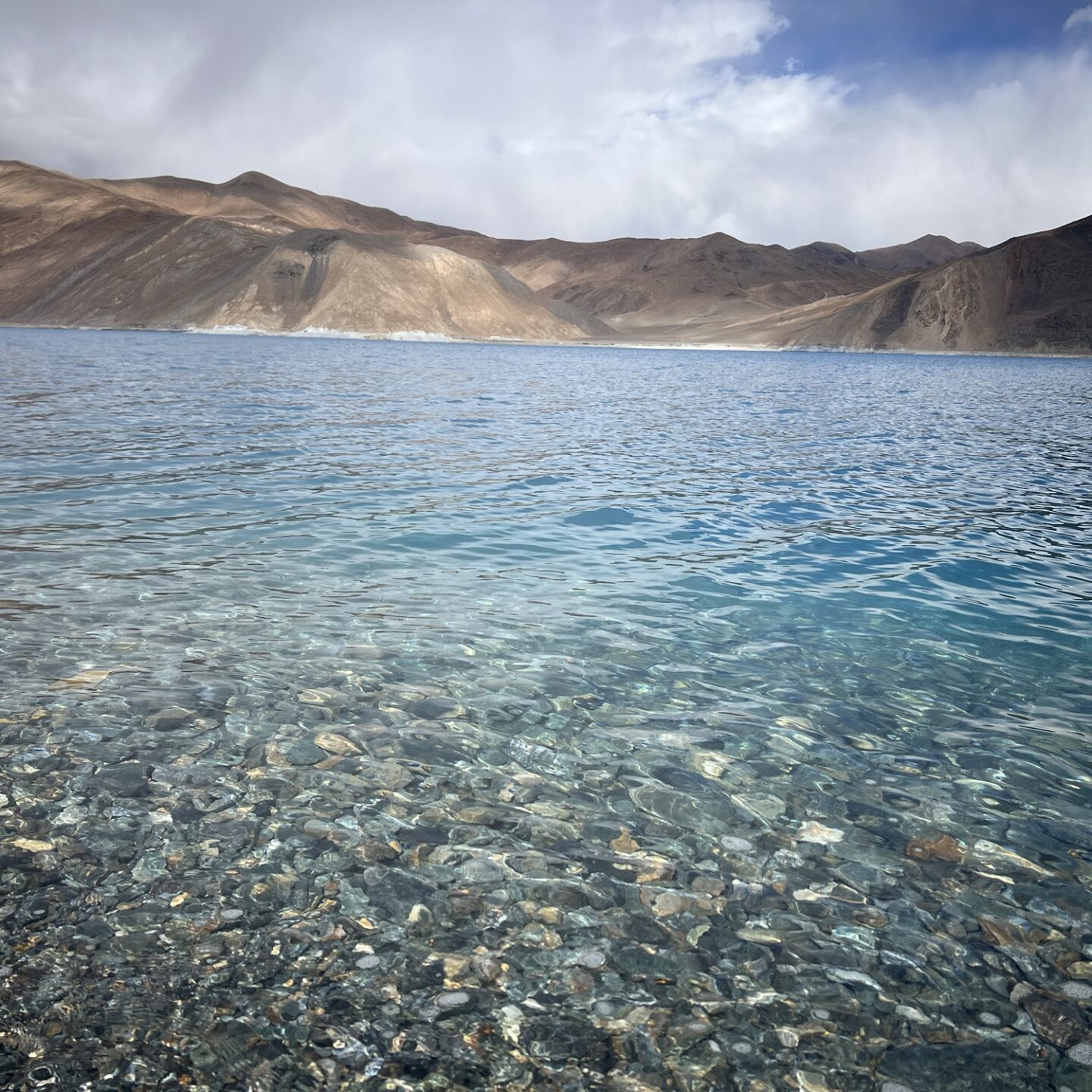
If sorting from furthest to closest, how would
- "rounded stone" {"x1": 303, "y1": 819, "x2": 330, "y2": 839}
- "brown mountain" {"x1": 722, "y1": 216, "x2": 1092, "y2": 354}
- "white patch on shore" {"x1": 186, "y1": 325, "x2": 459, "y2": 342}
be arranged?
"brown mountain" {"x1": 722, "y1": 216, "x2": 1092, "y2": 354}
"white patch on shore" {"x1": 186, "y1": 325, "x2": 459, "y2": 342}
"rounded stone" {"x1": 303, "y1": 819, "x2": 330, "y2": 839}

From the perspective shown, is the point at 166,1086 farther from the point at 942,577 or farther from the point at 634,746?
the point at 942,577

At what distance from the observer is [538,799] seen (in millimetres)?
5113

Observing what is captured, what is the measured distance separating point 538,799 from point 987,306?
159 m

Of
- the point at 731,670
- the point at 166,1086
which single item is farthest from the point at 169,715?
the point at 731,670

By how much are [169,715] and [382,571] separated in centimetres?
421

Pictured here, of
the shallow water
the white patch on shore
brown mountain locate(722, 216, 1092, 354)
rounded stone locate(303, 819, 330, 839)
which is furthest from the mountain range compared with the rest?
rounded stone locate(303, 819, 330, 839)

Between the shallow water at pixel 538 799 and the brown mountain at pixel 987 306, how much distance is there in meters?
141

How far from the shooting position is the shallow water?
11.0 feet

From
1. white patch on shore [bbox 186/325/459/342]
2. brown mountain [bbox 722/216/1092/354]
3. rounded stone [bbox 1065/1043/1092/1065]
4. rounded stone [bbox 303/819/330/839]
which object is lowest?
rounded stone [bbox 1065/1043/1092/1065]

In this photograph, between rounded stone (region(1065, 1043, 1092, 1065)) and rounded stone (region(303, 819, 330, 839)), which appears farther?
rounded stone (region(303, 819, 330, 839))

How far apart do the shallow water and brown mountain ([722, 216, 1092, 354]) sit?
463 ft

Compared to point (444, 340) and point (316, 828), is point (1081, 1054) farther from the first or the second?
Answer: point (444, 340)

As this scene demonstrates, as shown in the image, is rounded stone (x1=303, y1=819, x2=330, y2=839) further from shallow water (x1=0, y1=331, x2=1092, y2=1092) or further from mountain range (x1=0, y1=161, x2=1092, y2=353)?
mountain range (x1=0, y1=161, x2=1092, y2=353)

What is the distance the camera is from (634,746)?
582 cm
